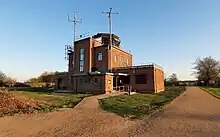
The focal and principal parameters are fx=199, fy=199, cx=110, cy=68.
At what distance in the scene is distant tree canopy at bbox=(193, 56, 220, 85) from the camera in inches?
2516

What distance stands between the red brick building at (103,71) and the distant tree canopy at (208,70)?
3569 cm

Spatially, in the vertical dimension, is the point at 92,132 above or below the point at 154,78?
below

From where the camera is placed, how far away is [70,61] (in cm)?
4150

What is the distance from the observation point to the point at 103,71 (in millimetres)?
35062

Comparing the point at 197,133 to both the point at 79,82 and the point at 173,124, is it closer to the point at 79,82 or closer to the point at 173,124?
the point at 173,124

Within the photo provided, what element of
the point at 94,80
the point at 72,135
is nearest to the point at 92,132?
the point at 72,135

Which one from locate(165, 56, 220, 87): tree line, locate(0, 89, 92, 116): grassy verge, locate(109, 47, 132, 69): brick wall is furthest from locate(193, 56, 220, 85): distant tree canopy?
locate(0, 89, 92, 116): grassy verge

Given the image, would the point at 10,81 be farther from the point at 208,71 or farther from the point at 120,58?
the point at 208,71

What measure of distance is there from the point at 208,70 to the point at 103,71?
4527cm

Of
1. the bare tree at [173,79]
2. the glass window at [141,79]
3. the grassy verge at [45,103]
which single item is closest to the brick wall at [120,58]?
the glass window at [141,79]

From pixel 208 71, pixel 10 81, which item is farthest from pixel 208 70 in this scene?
pixel 10 81

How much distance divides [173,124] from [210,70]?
63.1 metres

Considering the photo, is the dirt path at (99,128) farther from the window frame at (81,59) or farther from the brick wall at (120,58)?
the brick wall at (120,58)

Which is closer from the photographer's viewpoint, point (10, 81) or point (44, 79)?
point (10, 81)
